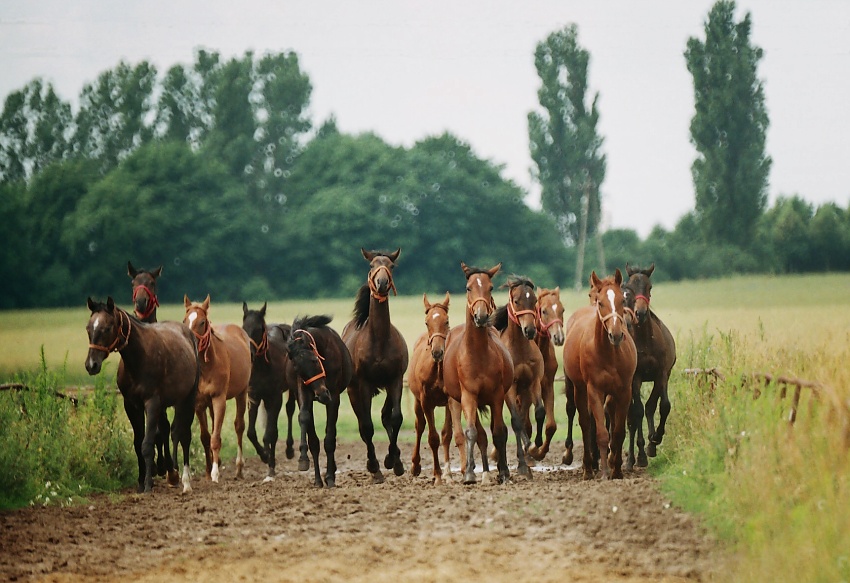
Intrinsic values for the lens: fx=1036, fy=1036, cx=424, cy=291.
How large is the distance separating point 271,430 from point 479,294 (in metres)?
3.90

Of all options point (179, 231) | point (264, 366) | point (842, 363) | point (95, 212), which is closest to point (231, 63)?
point (179, 231)

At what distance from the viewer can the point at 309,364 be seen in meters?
10.1

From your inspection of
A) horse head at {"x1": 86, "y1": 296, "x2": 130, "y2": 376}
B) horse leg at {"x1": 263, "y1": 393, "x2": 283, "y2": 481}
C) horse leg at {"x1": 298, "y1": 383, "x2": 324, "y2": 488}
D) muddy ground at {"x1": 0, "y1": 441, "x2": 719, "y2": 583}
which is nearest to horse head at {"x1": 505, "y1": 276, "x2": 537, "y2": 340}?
muddy ground at {"x1": 0, "y1": 441, "x2": 719, "y2": 583}

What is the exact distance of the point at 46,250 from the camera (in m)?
20.6

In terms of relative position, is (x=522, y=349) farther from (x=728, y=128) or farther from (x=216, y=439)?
(x=728, y=128)

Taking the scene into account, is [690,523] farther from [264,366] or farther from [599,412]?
[264,366]

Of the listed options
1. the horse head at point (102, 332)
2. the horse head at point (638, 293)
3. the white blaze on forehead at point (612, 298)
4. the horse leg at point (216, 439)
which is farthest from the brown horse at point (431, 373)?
the horse head at point (102, 332)

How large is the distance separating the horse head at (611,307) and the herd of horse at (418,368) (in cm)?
1

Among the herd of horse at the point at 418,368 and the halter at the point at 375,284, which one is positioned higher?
the halter at the point at 375,284

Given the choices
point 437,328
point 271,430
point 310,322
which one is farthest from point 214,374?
point 437,328

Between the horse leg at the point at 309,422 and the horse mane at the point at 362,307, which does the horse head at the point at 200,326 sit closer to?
the horse leg at the point at 309,422

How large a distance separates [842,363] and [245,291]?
2147cm

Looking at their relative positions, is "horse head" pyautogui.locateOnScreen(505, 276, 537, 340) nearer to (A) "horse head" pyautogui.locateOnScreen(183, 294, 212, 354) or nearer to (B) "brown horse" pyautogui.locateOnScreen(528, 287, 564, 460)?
(B) "brown horse" pyautogui.locateOnScreen(528, 287, 564, 460)

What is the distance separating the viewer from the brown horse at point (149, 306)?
436 inches
